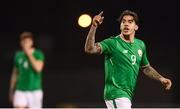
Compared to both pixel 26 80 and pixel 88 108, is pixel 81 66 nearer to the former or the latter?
pixel 88 108

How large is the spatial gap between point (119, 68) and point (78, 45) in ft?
33.2

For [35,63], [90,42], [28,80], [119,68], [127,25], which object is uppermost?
[127,25]

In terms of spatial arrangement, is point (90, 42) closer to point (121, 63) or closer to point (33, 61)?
point (121, 63)

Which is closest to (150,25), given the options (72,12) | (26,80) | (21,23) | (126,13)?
(72,12)

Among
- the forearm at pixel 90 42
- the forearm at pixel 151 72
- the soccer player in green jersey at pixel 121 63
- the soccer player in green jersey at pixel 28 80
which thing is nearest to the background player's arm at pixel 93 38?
the forearm at pixel 90 42

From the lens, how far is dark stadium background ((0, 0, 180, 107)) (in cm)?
1973

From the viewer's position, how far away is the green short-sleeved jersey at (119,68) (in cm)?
1019

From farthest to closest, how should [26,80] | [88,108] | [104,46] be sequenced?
[88,108] → [26,80] → [104,46]

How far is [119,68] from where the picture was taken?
10250 mm

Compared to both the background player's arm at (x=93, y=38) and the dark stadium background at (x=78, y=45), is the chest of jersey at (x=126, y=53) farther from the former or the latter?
the dark stadium background at (x=78, y=45)

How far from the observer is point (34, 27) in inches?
824

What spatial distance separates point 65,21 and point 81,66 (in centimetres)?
119

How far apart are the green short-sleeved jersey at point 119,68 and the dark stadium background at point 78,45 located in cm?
889

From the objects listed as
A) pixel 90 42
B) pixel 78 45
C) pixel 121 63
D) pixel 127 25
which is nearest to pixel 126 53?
pixel 121 63
